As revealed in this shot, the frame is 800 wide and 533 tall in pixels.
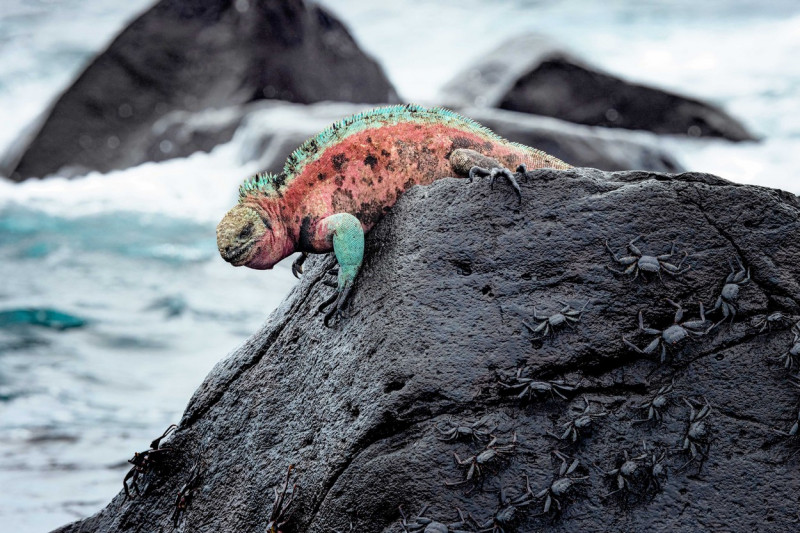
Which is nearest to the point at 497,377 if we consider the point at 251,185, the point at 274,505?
the point at 274,505

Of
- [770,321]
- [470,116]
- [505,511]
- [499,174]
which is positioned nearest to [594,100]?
[470,116]

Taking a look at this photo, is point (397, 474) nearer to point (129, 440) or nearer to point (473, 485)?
point (473, 485)

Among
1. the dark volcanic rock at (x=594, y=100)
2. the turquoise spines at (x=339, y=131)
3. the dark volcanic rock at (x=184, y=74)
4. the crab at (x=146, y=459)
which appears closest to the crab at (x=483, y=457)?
the turquoise spines at (x=339, y=131)

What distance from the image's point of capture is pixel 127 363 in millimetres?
9312

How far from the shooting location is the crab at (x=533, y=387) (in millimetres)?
2992

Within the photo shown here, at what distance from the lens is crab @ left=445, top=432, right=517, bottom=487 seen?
290cm

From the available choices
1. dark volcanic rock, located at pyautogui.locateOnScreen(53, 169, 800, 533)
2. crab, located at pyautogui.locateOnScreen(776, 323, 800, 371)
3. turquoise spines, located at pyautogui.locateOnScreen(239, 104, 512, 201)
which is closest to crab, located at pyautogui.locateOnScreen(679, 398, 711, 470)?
dark volcanic rock, located at pyautogui.locateOnScreen(53, 169, 800, 533)

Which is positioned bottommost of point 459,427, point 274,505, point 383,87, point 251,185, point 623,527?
point 383,87

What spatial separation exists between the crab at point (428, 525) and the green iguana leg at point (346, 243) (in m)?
1.01

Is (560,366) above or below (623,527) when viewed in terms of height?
above

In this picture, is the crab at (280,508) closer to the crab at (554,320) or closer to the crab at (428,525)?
the crab at (428,525)

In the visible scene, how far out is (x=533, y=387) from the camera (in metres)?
2.99

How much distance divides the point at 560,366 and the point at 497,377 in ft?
0.85

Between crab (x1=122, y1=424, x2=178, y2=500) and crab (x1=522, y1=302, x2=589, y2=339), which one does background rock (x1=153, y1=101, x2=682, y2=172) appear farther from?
crab (x1=522, y1=302, x2=589, y2=339)
